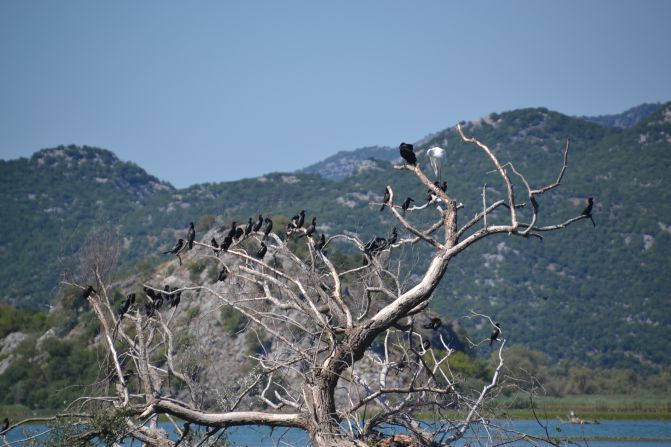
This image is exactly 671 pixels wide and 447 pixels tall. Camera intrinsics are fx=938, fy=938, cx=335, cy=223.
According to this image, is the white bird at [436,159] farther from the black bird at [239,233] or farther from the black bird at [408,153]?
the black bird at [239,233]

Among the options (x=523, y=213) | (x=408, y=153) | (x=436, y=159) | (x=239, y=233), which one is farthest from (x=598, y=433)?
(x=523, y=213)

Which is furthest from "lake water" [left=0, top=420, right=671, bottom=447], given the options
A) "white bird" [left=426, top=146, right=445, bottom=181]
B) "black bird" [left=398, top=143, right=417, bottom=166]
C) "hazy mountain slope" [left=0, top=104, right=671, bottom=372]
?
"hazy mountain slope" [left=0, top=104, right=671, bottom=372]

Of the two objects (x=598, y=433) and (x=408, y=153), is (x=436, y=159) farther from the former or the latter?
(x=598, y=433)

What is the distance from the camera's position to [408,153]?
35.1 feet

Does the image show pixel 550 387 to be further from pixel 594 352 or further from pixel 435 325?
Answer: pixel 435 325

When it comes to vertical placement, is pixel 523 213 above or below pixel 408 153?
below

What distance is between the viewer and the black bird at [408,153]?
34.5ft

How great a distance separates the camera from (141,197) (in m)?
138

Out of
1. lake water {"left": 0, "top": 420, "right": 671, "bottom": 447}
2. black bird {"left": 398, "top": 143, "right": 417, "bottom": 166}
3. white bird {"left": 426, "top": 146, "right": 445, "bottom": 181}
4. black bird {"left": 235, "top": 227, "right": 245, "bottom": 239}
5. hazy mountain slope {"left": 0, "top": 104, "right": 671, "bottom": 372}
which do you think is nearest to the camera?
black bird {"left": 398, "top": 143, "right": 417, "bottom": 166}

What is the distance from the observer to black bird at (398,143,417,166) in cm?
1053

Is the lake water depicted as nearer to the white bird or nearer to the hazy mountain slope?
the white bird

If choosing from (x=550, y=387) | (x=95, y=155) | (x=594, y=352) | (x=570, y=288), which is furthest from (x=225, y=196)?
(x=550, y=387)

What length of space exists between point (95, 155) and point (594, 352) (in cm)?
9470

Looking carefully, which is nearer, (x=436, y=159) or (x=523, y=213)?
(x=436, y=159)
